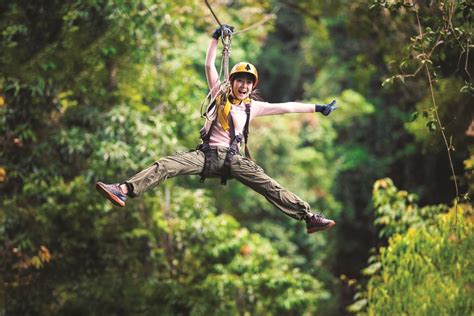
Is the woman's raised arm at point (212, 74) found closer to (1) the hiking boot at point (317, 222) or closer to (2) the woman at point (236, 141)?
(2) the woman at point (236, 141)

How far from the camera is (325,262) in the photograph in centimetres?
1722

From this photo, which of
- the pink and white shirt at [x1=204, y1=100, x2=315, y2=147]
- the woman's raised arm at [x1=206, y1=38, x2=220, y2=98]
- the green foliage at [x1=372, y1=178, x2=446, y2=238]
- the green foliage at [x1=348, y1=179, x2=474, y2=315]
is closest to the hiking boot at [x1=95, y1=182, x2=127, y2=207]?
the pink and white shirt at [x1=204, y1=100, x2=315, y2=147]

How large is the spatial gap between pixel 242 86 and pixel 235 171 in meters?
0.53

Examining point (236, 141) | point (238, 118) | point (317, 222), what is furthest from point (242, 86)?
point (317, 222)

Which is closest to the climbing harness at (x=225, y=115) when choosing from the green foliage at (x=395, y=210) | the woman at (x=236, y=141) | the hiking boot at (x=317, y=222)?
the woman at (x=236, y=141)

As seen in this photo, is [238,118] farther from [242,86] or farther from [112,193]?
[112,193]

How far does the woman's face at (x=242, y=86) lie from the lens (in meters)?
5.17

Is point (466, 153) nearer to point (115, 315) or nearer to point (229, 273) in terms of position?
point (229, 273)

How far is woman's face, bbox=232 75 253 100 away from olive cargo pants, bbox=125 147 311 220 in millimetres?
354

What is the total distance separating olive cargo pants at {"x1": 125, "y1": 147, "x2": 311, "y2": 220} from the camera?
16.2 ft

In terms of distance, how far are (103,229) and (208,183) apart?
4.56 meters

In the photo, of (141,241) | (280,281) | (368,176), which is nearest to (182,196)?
(141,241)

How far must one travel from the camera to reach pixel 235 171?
203 inches

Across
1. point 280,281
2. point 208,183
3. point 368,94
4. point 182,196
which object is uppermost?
point 368,94
